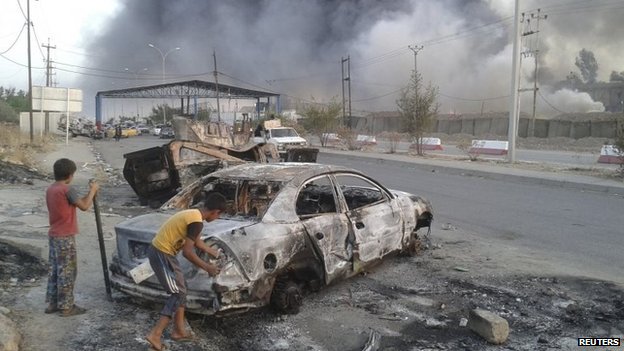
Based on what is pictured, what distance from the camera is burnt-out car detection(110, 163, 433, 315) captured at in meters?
4.31

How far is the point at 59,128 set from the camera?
2594 inches

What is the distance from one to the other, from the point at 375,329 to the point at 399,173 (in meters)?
15.3

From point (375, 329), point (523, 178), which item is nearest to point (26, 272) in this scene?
point (375, 329)

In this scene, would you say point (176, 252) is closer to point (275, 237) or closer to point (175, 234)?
point (175, 234)

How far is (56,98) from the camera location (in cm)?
4194

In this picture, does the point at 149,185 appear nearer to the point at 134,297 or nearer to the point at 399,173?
the point at 134,297

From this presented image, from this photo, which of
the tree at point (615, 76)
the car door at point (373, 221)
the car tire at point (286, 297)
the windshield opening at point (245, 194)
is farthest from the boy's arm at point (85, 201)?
the tree at point (615, 76)

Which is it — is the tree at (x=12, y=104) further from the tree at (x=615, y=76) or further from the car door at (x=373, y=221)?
the tree at (x=615, y=76)

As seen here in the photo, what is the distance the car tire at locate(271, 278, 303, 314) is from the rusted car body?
23.4ft

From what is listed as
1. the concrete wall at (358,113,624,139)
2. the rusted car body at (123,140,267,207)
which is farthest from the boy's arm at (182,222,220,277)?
the concrete wall at (358,113,624,139)

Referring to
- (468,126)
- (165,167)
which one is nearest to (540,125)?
(468,126)

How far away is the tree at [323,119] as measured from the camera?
37.8 m

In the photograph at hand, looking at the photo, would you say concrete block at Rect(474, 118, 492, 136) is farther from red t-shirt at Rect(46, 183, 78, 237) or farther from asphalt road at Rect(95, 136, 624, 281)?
red t-shirt at Rect(46, 183, 78, 237)

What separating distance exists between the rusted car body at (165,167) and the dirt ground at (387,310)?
4.51 meters
